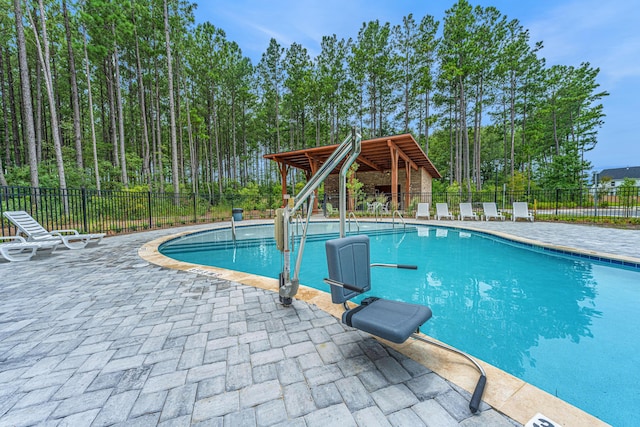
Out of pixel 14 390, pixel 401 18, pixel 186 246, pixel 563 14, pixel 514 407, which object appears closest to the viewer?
pixel 514 407

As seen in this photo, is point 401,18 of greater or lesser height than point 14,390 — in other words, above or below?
above

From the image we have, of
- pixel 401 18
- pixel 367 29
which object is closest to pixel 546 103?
pixel 401 18

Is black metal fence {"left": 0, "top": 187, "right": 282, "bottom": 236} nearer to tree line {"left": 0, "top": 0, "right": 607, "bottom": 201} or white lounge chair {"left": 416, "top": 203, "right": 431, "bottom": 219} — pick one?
tree line {"left": 0, "top": 0, "right": 607, "bottom": 201}

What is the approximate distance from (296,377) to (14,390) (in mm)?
1633

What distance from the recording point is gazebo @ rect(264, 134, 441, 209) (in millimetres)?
11820

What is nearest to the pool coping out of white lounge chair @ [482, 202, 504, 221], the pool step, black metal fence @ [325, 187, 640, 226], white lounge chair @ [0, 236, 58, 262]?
Result: the pool step

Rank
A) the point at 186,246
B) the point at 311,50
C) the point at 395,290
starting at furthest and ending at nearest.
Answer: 1. the point at 311,50
2. the point at 186,246
3. the point at 395,290

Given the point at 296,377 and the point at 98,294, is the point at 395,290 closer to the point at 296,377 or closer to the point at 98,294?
the point at 296,377

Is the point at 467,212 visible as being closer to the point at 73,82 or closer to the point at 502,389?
the point at 502,389

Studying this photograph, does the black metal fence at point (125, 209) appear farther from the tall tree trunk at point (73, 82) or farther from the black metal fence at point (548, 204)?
the black metal fence at point (548, 204)

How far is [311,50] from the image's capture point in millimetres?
19406

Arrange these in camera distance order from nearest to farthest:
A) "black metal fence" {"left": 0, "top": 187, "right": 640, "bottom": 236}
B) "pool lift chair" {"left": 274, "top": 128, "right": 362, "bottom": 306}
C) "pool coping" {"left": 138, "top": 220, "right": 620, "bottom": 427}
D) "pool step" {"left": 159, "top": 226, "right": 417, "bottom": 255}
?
"pool coping" {"left": 138, "top": 220, "right": 620, "bottom": 427}
"pool lift chair" {"left": 274, "top": 128, "right": 362, "bottom": 306}
"pool step" {"left": 159, "top": 226, "right": 417, "bottom": 255}
"black metal fence" {"left": 0, "top": 187, "right": 640, "bottom": 236}

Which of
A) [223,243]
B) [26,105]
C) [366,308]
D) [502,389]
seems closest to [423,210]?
[223,243]

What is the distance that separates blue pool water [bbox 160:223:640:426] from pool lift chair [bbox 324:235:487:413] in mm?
932
